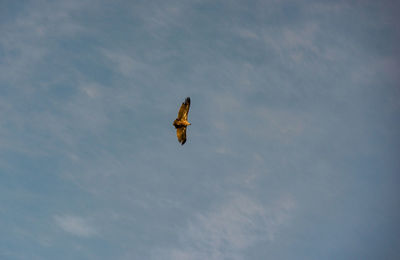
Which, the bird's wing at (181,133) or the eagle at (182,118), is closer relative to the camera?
the eagle at (182,118)

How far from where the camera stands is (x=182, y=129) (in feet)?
429

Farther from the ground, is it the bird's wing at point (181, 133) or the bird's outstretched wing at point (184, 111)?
the bird's outstretched wing at point (184, 111)

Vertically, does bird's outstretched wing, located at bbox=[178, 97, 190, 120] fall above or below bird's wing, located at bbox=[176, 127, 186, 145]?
above

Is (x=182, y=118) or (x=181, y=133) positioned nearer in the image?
(x=182, y=118)

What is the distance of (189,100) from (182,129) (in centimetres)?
725

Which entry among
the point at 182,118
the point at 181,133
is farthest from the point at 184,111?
the point at 181,133

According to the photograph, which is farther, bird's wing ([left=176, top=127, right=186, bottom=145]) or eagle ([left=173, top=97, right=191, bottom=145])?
bird's wing ([left=176, top=127, right=186, bottom=145])

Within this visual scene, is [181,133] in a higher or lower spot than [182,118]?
lower

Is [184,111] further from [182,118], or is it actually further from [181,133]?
[181,133]

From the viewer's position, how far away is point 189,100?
130 meters
